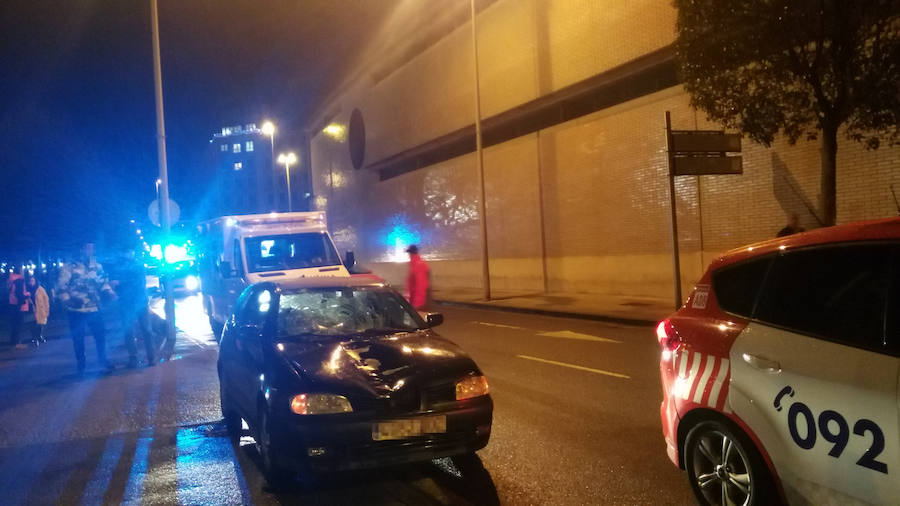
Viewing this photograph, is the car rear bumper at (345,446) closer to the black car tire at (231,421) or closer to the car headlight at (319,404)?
the car headlight at (319,404)

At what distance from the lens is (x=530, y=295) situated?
935 inches

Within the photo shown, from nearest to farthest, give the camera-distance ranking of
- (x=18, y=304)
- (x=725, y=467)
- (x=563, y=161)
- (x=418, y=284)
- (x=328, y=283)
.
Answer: (x=725, y=467) → (x=328, y=283) → (x=418, y=284) → (x=18, y=304) → (x=563, y=161)

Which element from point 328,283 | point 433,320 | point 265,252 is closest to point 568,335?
point 265,252

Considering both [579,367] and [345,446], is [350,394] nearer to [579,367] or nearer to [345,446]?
[345,446]

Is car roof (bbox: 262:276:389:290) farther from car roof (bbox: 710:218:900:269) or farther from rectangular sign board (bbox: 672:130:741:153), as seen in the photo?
rectangular sign board (bbox: 672:130:741:153)

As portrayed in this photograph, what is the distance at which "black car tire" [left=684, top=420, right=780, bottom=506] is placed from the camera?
3.71 metres

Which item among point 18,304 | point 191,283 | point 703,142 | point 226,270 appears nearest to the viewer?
point 226,270

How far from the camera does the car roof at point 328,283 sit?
21.5ft

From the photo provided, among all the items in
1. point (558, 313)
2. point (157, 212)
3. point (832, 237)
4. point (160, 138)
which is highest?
point (160, 138)

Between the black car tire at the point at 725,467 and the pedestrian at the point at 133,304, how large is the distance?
993 cm

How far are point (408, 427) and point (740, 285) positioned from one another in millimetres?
2338

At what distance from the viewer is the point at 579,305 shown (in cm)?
1912

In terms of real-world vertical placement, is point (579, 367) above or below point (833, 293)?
below

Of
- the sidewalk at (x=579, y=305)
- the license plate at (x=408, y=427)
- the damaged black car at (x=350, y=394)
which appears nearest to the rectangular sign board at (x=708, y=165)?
the sidewalk at (x=579, y=305)
